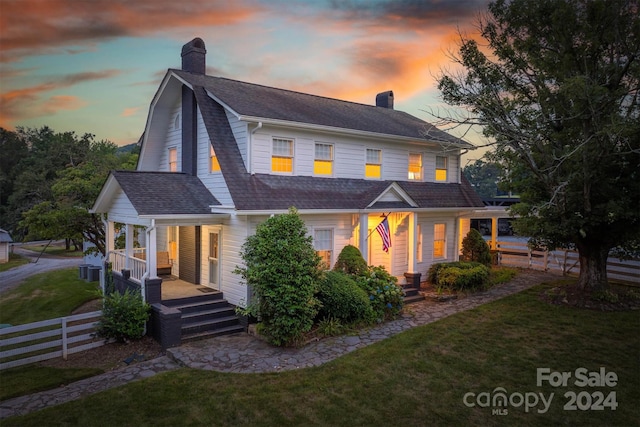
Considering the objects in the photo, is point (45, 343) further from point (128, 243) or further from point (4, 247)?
point (4, 247)

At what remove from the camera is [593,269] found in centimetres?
1375

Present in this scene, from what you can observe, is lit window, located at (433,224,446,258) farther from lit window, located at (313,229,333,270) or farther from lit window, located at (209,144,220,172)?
lit window, located at (209,144,220,172)

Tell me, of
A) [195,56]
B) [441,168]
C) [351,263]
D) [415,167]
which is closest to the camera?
[351,263]

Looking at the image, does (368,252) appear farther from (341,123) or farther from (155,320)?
(155,320)

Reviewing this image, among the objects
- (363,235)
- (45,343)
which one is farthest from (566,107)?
(45,343)

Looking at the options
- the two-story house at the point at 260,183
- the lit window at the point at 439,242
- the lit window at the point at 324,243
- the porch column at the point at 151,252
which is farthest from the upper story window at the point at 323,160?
the lit window at the point at 439,242

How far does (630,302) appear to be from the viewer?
13148 mm

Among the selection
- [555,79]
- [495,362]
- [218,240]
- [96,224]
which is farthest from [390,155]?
[96,224]

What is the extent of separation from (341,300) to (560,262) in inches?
526

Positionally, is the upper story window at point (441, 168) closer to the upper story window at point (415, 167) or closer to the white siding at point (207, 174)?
the upper story window at point (415, 167)

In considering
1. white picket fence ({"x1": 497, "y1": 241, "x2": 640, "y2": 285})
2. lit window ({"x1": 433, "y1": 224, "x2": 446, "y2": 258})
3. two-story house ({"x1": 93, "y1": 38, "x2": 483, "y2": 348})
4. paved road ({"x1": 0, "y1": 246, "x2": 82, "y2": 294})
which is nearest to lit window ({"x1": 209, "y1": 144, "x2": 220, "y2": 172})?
two-story house ({"x1": 93, "y1": 38, "x2": 483, "y2": 348})

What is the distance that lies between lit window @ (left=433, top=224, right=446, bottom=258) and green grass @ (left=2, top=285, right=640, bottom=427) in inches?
269

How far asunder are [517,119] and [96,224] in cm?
1854

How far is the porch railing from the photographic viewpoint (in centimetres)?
1228
